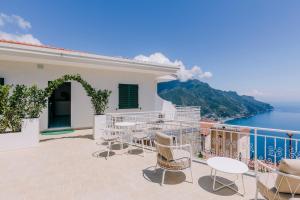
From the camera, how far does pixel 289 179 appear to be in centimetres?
207

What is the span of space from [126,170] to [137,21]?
16.2 m

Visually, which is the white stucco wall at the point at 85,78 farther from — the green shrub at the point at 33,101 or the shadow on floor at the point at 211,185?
the shadow on floor at the point at 211,185

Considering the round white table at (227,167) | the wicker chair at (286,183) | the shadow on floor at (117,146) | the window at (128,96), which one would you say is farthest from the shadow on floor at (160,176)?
the window at (128,96)

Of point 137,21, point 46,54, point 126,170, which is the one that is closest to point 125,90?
point 46,54

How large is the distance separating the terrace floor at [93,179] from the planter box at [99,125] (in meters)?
1.68

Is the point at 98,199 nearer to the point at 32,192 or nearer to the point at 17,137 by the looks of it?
the point at 32,192

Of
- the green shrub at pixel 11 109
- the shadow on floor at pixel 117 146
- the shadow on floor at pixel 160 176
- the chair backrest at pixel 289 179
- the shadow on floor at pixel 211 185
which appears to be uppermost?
the green shrub at pixel 11 109

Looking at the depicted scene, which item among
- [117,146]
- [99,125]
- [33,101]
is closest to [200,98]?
[99,125]

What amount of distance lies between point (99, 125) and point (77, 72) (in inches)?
139

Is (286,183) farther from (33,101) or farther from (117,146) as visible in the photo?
(33,101)

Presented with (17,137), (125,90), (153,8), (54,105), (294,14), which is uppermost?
(153,8)

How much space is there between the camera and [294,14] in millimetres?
8914

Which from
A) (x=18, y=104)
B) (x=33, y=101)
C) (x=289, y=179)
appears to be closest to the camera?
(x=289, y=179)

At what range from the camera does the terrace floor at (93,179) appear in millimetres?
3006
